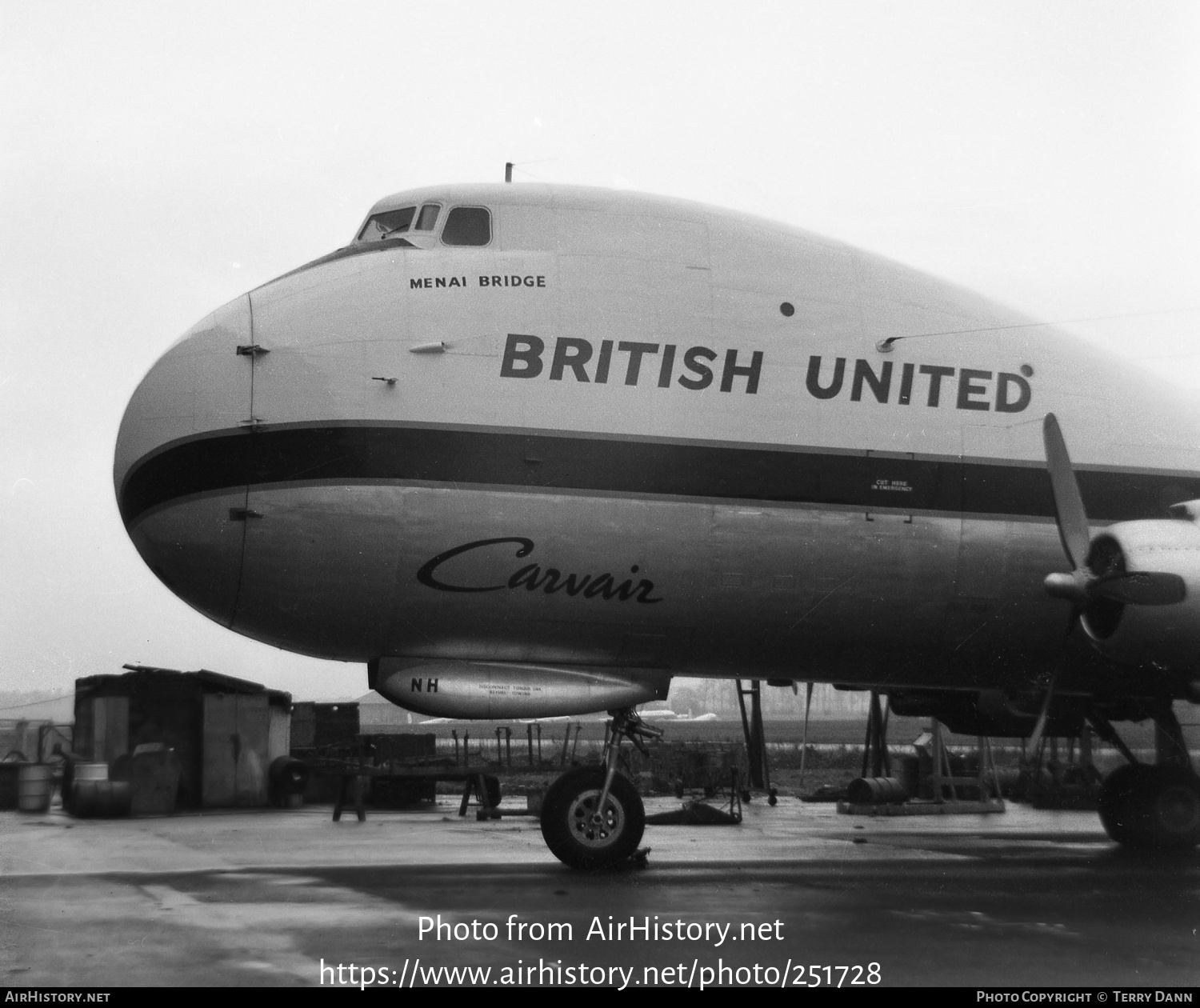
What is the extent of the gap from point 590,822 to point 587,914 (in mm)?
3102

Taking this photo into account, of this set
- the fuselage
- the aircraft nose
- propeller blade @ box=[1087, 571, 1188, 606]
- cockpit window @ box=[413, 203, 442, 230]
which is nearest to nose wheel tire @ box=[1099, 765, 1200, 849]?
the fuselage

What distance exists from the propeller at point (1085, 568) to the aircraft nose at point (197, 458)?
26.3 feet

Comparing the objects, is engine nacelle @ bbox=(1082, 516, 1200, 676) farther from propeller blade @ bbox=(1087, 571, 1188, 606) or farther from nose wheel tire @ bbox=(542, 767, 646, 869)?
nose wheel tire @ bbox=(542, 767, 646, 869)

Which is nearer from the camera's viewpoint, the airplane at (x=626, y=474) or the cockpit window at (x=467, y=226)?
the airplane at (x=626, y=474)

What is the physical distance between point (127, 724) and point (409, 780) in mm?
5643

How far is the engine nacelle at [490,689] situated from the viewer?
1335 centimetres

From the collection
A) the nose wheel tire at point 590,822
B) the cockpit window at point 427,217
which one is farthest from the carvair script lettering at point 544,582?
the cockpit window at point 427,217

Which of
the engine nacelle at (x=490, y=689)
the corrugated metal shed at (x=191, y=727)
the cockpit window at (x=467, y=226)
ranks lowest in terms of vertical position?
the corrugated metal shed at (x=191, y=727)

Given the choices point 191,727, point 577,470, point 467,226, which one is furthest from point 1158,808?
point 191,727

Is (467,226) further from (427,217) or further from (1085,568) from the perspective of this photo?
(1085,568)

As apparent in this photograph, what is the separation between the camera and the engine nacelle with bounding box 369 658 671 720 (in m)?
13.4

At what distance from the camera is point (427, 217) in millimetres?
14109

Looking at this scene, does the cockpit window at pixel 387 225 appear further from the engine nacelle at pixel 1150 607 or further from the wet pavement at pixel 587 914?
the engine nacelle at pixel 1150 607
